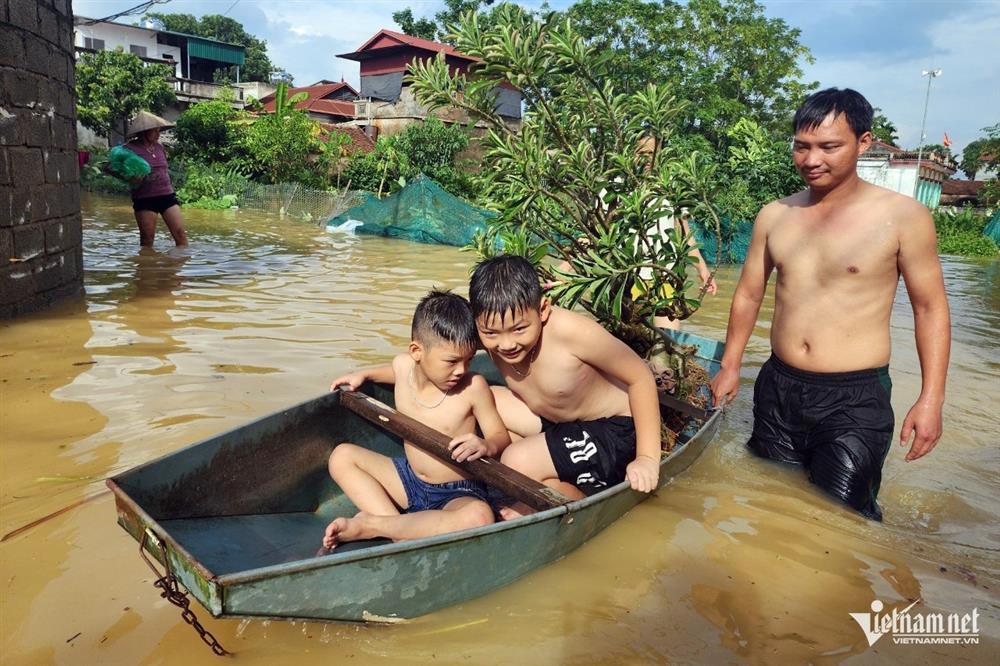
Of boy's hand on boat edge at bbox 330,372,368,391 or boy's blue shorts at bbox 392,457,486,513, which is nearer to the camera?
boy's blue shorts at bbox 392,457,486,513

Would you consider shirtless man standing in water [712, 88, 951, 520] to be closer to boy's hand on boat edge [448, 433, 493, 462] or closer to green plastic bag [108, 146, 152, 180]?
boy's hand on boat edge [448, 433, 493, 462]

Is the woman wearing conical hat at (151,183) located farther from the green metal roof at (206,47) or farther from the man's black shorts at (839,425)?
the green metal roof at (206,47)

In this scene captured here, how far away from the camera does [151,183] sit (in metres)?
9.00

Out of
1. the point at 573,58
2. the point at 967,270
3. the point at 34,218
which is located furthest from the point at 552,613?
the point at 967,270

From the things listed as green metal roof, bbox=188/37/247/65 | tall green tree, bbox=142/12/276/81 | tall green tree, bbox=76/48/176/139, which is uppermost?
tall green tree, bbox=142/12/276/81

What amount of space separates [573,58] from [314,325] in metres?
3.38

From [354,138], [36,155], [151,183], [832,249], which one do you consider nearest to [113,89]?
[354,138]

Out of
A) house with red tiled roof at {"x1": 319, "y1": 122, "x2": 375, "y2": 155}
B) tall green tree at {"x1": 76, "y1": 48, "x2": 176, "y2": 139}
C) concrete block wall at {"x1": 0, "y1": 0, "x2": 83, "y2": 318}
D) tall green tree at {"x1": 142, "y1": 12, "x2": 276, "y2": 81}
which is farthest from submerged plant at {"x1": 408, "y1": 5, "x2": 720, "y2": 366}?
tall green tree at {"x1": 142, "y1": 12, "x2": 276, "y2": 81}

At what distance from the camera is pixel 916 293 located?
2.93 m

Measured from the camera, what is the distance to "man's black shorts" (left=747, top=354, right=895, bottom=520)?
306 centimetres

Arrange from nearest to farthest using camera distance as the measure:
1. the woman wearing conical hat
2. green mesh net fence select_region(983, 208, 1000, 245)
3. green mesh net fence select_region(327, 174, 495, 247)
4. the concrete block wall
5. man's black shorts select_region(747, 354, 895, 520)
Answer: man's black shorts select_region(747, 354, 895, 520), the concrete block wall, the woman wearing conical hat, green mesh net fence select_region(327, 174, 495, 247), green mesh net fence select_region(983, 208, 1000, 245)

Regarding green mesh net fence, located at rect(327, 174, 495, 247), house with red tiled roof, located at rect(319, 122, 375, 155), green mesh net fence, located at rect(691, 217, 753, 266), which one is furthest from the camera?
house with red tiled roof, located at rect(319, 122, 375, 155)

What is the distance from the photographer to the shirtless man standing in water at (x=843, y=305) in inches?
114

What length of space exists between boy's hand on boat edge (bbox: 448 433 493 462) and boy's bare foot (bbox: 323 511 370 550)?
15.8 inches
